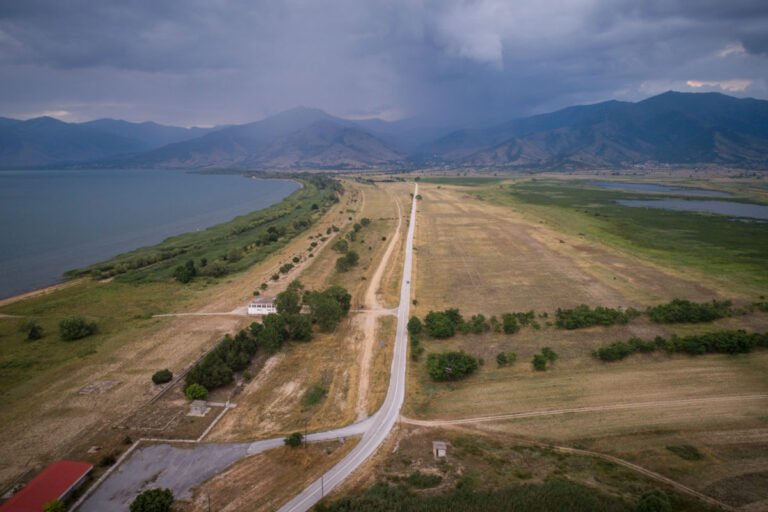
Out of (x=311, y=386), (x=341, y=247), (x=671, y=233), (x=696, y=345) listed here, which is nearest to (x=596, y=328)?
(x=696, y=345)

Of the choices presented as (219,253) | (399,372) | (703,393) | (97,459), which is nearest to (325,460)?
(399,372)

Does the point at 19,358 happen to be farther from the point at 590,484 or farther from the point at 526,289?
the point at 526,289

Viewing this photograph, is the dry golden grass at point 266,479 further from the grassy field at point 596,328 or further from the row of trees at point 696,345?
the row of trees at point 696,345

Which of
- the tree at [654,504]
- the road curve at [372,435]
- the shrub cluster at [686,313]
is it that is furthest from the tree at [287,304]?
the shrub cluster at [686,313]

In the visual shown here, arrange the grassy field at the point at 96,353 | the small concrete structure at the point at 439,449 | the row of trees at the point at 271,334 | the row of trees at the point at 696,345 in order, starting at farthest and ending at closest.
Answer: the row of trees at the point at 696,345 → the row of trees at the point at 271,334 → the grassy field at the point at 96,353 → the small concrete structure at the point at 439,449

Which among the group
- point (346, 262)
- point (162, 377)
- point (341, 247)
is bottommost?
point (162, 377)

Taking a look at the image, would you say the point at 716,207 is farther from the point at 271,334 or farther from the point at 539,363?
the point at 271,334
